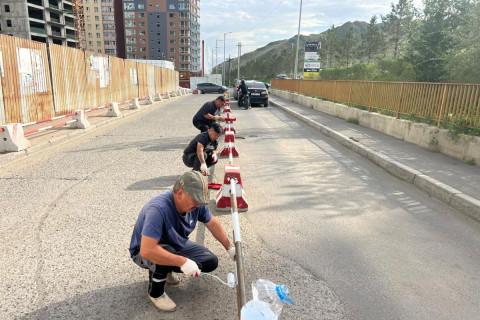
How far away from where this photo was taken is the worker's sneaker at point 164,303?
262cm

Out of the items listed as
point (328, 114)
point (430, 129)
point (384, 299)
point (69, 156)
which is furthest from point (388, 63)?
point (384, 299)

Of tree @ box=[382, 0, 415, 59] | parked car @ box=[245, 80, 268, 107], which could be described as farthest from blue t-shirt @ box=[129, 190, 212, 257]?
tree @ box=[382, 0, 415, 59]

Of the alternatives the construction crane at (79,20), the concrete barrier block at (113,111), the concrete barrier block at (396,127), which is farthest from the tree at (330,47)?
the concrete barrier block at (396,127)

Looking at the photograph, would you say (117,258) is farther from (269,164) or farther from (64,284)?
(269,164)

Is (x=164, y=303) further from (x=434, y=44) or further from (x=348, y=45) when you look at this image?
(x=348, y=45)

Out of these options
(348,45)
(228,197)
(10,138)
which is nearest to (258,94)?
(10,138)

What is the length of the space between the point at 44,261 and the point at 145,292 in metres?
1.19

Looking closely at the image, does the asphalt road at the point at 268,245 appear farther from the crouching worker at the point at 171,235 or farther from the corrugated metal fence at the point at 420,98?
the corrugated metal fence at the point at 420,98

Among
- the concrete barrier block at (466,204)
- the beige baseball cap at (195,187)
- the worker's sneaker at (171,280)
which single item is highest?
the beige baseball cap at (195,187)

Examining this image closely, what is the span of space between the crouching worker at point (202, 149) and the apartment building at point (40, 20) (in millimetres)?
74477

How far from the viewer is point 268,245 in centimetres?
371

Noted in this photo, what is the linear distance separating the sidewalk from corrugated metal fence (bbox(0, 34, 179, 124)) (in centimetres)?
1023

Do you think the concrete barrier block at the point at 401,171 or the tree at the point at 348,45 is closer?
the concrete barrier block at the point at 401,171

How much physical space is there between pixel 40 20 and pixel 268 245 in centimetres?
8534
